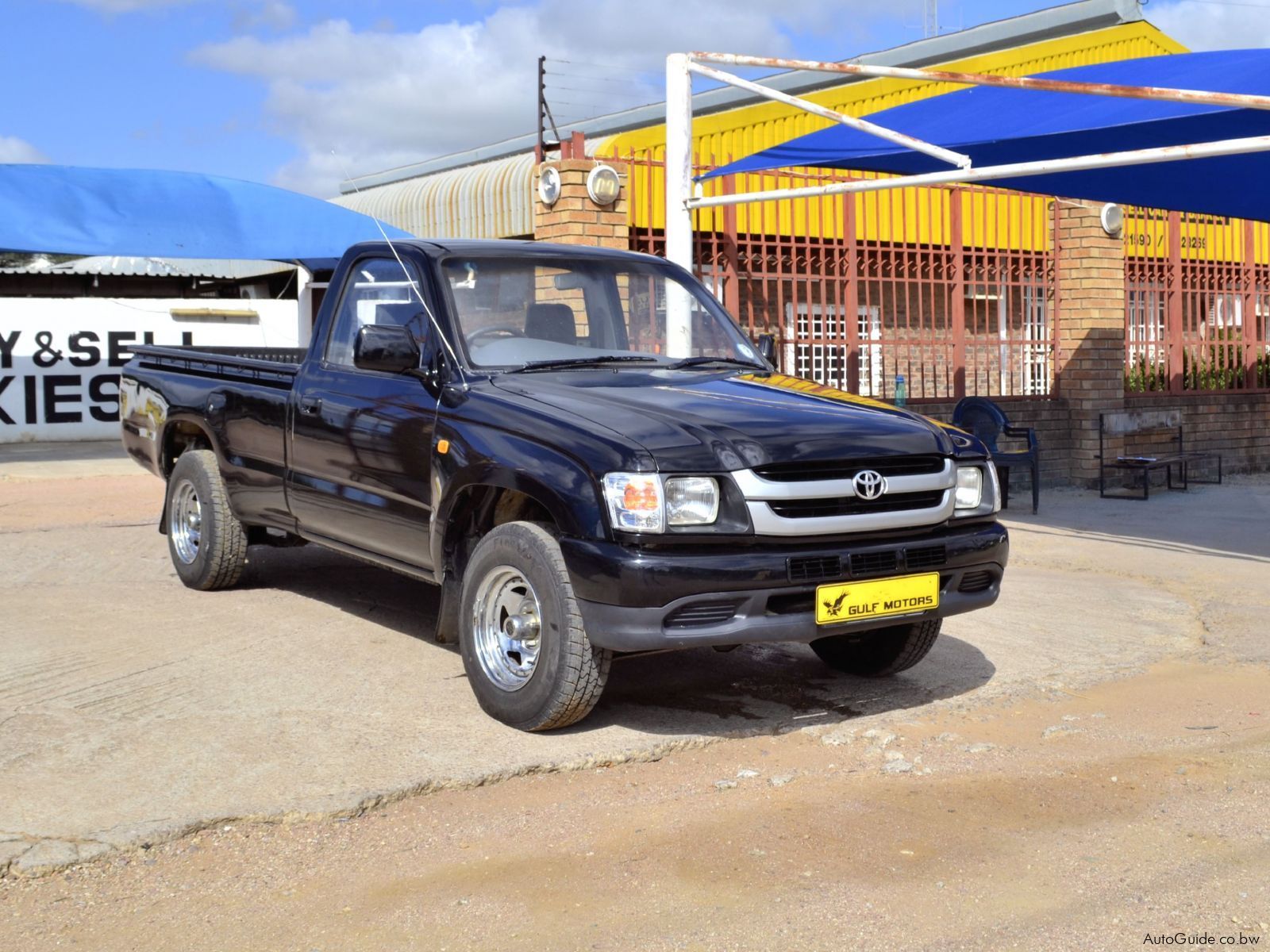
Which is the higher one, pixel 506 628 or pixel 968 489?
pixel 968 489

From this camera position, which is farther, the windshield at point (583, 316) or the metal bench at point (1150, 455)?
the metal bench at point (1150, 455)

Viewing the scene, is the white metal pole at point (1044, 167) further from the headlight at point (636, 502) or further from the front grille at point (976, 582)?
the headlight at point (636, 502)

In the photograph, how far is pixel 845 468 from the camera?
4.98 metres

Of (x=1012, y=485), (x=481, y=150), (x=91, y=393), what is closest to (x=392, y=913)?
(x=1012, y=485)

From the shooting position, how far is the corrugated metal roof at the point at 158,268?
20.7 m

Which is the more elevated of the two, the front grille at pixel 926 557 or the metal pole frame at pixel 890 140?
the metal pole frame at pixel 890 140

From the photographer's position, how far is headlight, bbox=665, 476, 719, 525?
15.5ft

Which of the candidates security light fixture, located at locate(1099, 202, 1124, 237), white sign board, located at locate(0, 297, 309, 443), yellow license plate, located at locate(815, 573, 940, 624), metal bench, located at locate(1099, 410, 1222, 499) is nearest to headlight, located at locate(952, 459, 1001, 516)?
yellow license plate, located at locate(815, 573, 940, 624)

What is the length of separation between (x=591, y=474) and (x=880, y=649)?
74.4 inches

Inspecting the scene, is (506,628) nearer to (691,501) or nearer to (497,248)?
(691,501)

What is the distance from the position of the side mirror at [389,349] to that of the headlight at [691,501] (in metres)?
1.51

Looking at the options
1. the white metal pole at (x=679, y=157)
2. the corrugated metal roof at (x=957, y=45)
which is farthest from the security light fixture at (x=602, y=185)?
the corrugated metal roof at (x=957, y=45)

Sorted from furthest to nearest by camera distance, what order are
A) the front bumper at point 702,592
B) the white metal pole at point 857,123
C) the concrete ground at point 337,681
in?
the white metal pole at point 857,123
the front bumper at point 702,592
the concrete ground at point 337,681

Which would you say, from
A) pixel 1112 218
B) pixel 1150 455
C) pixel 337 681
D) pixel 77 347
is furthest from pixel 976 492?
pixel 77 347
